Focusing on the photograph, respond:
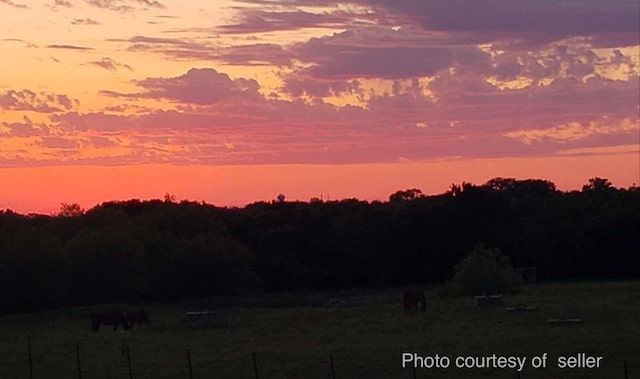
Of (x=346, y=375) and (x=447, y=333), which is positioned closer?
(x=346, y=375)

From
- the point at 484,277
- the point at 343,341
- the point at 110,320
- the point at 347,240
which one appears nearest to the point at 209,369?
the point at 343,341

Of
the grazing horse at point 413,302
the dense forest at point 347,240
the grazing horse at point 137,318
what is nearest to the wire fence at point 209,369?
the grazing horse at point 137,318

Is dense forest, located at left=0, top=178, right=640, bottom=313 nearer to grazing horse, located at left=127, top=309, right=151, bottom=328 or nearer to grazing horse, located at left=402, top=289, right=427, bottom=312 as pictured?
grazing horse, located at left=127, top=309, right=151, bottom=328

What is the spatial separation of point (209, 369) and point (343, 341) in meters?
7.53

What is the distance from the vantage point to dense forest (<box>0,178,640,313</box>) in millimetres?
79188

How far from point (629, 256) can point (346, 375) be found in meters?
62.1

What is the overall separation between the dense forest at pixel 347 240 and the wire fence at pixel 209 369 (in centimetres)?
3921

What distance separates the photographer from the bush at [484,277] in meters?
61.6

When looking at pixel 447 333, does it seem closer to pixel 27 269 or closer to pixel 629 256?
pixel 27 269

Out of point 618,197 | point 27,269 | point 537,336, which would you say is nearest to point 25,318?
point 27,269

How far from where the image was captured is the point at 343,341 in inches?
1465

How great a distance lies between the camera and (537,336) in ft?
119

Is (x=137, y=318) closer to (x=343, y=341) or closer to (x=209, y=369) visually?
(x=343, y=341)

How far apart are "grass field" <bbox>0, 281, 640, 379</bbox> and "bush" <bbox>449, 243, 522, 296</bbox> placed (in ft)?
11.5
